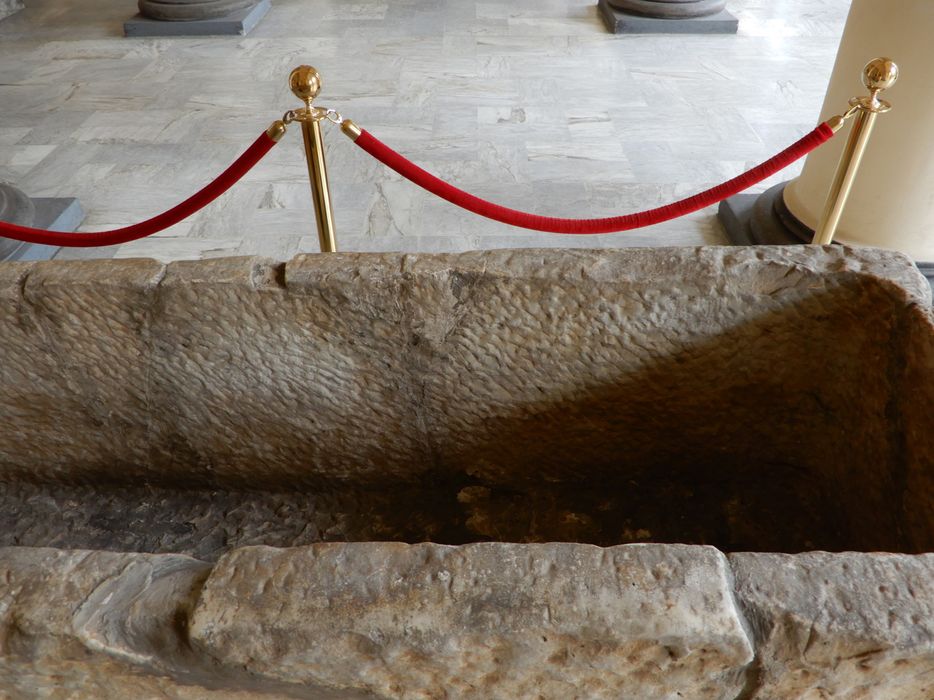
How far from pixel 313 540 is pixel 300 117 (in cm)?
133

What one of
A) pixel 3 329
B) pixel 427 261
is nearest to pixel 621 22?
pixel 427 261

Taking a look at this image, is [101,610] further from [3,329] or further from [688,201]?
[688,201]

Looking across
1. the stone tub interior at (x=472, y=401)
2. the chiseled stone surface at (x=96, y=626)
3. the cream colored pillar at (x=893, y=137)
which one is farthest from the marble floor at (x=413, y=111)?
the chiseled stone surface at (x=96, y=626)

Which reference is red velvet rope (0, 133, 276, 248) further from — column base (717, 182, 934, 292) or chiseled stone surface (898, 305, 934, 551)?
column base (717, 182, 934, 292)

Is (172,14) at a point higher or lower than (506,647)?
lower

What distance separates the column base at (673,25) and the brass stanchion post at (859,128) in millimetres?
4273

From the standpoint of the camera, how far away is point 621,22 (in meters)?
6.70

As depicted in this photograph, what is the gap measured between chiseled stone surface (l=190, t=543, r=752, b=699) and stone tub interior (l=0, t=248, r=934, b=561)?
2.59ft

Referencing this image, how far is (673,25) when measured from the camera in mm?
6707

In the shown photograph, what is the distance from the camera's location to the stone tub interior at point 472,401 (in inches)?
77.6

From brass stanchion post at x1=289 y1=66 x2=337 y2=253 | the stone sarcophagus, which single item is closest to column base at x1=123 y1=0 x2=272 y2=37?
brass stanchion post at x1=289 y1=66 x2=337 y2=253

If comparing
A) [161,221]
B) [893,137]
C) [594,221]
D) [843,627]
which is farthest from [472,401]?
[893,137]

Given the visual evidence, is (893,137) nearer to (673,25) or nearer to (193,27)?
(673,25)

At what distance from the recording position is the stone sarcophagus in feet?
4.17
